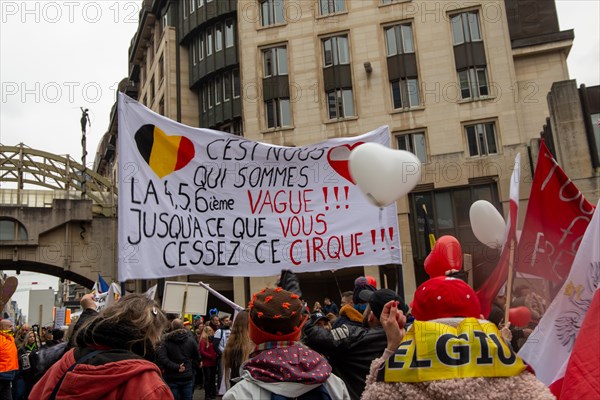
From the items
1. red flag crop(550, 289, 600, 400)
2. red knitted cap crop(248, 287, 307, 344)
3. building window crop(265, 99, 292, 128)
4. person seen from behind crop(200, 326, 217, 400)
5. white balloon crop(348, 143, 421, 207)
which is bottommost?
person seen from behind crop(200, 326, 217, 400)

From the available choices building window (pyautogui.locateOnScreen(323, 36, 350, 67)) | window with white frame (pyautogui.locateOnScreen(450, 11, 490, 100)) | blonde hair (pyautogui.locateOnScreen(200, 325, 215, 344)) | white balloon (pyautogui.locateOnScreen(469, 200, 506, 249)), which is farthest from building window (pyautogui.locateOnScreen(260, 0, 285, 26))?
white balloon (pyautogui.locateOnScreen(469, 200, 506, 249))

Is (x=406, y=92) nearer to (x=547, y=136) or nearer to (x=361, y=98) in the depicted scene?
(x=361, y=98)

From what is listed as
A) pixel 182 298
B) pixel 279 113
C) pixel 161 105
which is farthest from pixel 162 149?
pixel 161 105

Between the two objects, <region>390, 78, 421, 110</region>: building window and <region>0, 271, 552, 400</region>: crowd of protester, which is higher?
<region>390, 78, 421, 110</region>: building window

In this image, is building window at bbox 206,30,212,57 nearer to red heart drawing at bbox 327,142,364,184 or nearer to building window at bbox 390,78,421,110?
building window at bbox 390,78,421,110

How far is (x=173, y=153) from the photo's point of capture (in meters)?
6.80

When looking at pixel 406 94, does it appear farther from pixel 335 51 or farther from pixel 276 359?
pixel 276 359

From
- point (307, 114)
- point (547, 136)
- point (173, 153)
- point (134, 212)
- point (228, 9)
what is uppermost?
point (228, 9)

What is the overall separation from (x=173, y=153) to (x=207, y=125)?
26.7 metres

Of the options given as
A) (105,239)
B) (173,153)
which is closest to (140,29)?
(105,239)

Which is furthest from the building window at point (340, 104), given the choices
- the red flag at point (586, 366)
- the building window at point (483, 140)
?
the red flag at point (586, 366)

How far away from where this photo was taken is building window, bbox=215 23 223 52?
32.4 metres

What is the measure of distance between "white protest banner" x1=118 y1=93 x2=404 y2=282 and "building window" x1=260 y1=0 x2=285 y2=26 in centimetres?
2442

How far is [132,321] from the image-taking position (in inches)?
108
